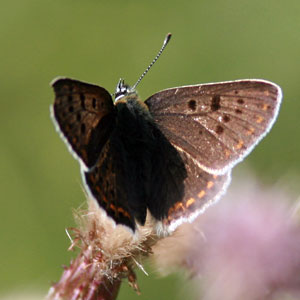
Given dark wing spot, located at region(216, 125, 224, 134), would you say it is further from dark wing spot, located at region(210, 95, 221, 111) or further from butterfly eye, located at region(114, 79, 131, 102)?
butterfly eye, located at region(114, 79, 131, 102)

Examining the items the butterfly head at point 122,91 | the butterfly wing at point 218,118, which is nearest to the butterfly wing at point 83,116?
the butterfly head at point 122,91

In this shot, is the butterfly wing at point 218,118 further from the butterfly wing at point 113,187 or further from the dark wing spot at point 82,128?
the dark wing spot at point 82,128

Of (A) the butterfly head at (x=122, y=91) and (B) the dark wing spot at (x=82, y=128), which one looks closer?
(B) the dark wing spot at (x=82, y=128)

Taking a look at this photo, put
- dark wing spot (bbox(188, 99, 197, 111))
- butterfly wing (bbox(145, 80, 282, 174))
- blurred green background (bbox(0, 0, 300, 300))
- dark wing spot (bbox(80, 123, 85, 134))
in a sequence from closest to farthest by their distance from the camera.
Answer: dark wing spot (bbox(80, 123, 85, 134)) → butterfly wing (bbox(145, 80, 282, 174)) → dark wing spot (bbox(188, 99, 197, 111)) → blurred green background (bbox(0, 0, 300, 300))

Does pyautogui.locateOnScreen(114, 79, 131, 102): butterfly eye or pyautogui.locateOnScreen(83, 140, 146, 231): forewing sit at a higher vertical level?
pyautogui.locateOnScreen(114, 79, 131, 102): butterfly eye

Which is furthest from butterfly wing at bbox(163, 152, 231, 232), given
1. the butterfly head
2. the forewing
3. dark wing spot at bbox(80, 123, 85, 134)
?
dark wing spot at bbox(80, 123, 85, 134)

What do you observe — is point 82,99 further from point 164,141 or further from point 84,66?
point 84,66

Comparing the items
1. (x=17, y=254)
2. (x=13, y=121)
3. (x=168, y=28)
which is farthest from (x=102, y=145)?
(x=168, y=28)

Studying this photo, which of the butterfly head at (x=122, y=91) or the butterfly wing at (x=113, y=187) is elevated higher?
the butterfly head at (x=122, y=91)
